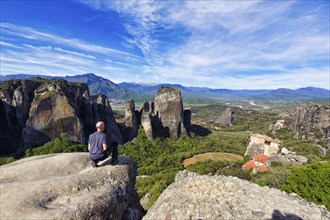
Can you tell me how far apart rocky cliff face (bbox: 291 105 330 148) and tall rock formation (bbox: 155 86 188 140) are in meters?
56.2

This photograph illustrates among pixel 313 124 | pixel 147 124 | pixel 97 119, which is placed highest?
pixel 97 119

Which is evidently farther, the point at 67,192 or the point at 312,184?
the point at 312,184

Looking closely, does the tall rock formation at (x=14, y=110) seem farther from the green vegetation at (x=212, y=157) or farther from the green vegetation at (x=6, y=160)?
the green vegetation at (x=212, y=157)

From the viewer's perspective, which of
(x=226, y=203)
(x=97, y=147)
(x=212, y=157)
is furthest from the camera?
(x=212, y=157)

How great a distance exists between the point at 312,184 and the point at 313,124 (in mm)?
101062

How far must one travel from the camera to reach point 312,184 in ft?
73.7

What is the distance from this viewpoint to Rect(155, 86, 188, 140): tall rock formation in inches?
3164

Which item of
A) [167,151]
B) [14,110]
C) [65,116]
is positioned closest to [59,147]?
[65,116]

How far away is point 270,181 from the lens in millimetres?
28812

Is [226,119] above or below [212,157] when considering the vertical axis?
above

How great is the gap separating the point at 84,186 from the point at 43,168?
4.17m

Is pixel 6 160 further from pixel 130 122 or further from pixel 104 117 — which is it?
pixel 130 122

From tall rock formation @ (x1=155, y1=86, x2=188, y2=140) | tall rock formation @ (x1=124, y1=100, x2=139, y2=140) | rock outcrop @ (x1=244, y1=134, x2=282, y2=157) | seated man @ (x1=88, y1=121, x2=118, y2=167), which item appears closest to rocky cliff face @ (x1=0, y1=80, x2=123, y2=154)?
tall rock formation @ (x1=124, y1=100, x2=139, y2=140)

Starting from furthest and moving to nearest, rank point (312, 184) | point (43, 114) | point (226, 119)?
point (226, 119)
point (43, 114)
point (312, 184)
